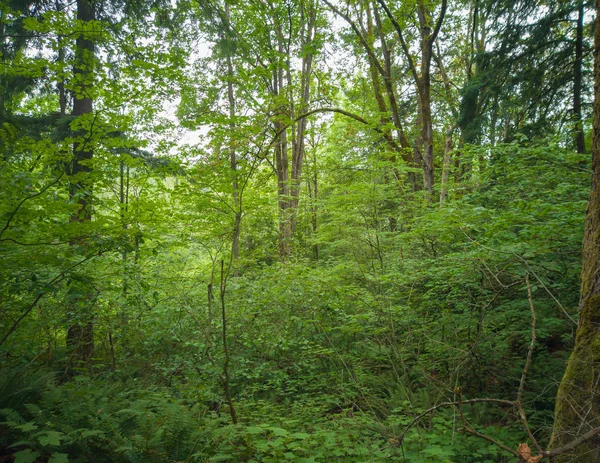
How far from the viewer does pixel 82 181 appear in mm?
4156

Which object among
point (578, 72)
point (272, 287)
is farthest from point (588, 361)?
point (578, 72)

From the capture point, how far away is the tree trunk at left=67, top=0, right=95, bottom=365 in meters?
4.04

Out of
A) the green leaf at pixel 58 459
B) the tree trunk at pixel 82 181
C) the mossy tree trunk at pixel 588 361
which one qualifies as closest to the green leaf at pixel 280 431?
the green leaf at pixel 58 459

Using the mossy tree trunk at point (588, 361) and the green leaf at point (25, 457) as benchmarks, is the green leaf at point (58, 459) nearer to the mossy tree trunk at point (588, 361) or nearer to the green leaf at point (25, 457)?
the green leaf at point (25, 457)

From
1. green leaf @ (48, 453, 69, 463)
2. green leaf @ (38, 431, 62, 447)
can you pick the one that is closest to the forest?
green leaf @ (48, 453, 69, 463)

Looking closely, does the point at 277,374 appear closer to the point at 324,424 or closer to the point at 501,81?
the point at 324,424

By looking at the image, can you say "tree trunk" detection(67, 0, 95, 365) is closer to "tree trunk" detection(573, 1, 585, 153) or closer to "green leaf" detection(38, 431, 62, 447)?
"green leaf" detection(38, 431, 62, 447)

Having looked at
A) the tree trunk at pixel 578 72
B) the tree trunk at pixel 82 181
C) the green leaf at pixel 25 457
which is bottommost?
the green leaf at pixel 25 457

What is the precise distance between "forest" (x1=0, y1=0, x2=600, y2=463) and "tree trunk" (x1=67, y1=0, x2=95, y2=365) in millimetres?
58

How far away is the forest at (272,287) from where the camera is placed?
2.81 metres

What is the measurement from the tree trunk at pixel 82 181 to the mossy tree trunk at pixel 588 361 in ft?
14.7

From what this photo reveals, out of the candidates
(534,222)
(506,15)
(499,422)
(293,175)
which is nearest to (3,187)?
(534,222)

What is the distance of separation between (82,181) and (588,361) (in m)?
5.35

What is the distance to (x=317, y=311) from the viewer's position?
630cm
